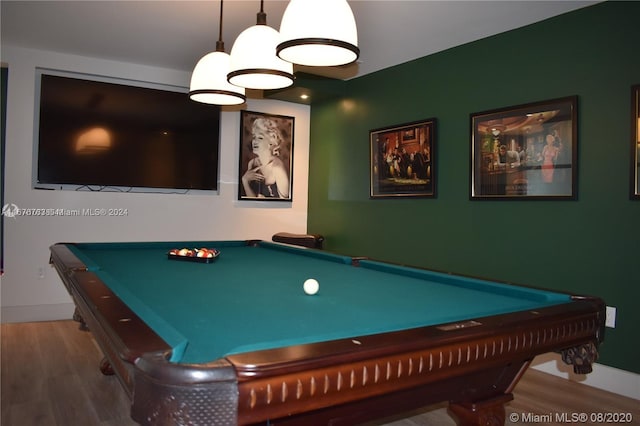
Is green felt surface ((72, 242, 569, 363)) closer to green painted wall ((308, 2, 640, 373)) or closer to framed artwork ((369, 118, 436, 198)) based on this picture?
green painted wall ((308, 2, 640, 373))

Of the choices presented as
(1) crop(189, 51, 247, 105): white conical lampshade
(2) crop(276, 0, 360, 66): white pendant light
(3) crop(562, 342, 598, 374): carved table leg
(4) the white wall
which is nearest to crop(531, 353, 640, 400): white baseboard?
(3) crop(562, 342, 598, 374): carved table leg

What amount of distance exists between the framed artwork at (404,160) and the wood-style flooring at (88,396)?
185 centimetres

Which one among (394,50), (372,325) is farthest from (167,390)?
(394,50)

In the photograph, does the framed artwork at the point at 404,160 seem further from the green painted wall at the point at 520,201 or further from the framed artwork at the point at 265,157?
the framed artwork at the point at 265,157

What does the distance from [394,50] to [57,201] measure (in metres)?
3.48

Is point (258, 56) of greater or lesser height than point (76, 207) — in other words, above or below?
above

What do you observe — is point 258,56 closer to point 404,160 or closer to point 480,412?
point 480,412

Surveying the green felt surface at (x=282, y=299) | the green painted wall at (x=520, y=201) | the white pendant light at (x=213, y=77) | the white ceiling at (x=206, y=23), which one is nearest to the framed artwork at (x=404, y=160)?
the green painted wall at (x=520, y=201)

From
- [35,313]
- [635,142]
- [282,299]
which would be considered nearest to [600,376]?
[635,142]

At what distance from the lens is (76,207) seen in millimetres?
4707

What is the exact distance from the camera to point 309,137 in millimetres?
6059

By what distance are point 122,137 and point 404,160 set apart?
9.35ft

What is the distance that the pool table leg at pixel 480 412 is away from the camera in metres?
1.55

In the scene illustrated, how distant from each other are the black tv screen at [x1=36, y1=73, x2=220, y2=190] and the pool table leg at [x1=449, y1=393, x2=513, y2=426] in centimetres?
421
